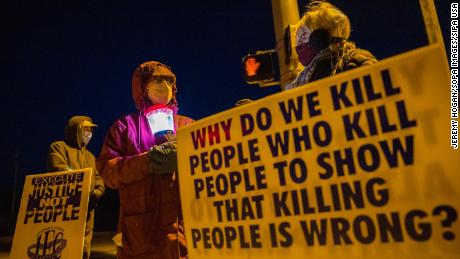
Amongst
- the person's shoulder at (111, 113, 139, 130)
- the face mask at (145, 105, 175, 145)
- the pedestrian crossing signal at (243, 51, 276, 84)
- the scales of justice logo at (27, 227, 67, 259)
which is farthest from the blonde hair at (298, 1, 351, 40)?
the scales of justice logo at (27, 227, 67, 259)

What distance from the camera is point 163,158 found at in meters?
2.49

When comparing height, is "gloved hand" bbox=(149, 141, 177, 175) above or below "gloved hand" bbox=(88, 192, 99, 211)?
above

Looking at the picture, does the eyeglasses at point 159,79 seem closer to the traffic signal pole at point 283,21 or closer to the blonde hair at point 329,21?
the blonde hair at point 329,21

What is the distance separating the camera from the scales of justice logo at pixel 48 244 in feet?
11.6

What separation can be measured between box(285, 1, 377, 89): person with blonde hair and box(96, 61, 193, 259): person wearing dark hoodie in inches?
40.6

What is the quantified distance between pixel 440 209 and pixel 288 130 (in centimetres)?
66

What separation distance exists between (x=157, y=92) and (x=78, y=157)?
98.0 inches

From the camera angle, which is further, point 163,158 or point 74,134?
point 74,134

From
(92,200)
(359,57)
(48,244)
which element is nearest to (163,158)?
(359,57)

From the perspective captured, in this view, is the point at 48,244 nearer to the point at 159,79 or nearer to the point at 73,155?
the point at 73,155

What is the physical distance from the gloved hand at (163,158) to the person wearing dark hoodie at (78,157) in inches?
87.7

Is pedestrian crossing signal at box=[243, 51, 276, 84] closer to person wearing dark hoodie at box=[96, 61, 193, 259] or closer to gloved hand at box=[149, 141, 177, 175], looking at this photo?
person wearing dark hoodie at box=[96, 61, 193, 259]

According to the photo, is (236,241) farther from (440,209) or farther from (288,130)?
(440,209)

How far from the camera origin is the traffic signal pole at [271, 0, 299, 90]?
4438 millimetres
